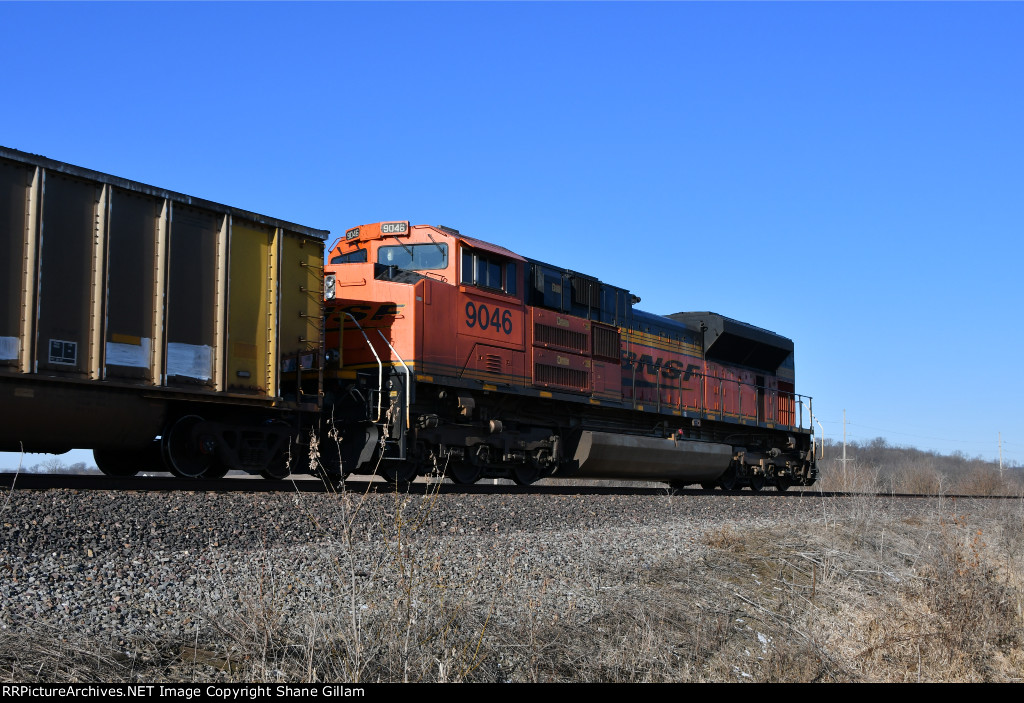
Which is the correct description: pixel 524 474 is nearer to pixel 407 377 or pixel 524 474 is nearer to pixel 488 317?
pixel 488 317

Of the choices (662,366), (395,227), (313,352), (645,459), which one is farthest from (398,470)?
(662,366)

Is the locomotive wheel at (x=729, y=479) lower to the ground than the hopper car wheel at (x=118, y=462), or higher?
lower

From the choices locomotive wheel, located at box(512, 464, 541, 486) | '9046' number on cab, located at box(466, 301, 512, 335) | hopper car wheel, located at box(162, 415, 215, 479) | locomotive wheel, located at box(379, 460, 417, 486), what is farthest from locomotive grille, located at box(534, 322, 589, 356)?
hopper car wheel, located at box(162, 415, 215, 479)

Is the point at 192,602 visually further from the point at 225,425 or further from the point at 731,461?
the point at 731,461

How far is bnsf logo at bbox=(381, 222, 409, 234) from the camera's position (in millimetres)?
13398

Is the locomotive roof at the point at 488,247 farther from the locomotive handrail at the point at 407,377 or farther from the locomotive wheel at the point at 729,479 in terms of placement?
the locomotive wheel at the point at 729,479

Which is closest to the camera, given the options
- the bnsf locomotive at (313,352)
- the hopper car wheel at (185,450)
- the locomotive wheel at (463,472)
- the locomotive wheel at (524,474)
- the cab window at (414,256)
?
the bnsf locomotive at (313,352)

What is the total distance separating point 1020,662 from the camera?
6727 mm

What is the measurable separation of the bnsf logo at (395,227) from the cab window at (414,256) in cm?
25

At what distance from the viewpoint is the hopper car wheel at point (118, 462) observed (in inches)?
418

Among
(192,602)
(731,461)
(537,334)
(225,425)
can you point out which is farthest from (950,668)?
(731,461)

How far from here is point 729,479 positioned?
67.2 ft

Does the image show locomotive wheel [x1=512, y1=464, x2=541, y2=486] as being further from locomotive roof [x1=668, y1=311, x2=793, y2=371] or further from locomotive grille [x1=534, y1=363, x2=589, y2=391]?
locomotive roof [x1=668, y1=311, x2=793, y2=371]

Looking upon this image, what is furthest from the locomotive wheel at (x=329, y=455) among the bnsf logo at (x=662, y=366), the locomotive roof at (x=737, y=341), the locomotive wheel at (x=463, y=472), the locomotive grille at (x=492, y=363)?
the locomotive roof at (x=737, y=341)
